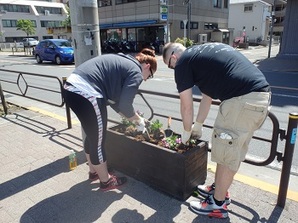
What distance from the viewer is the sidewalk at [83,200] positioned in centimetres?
256

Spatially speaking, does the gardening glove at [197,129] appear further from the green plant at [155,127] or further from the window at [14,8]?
the window at [14,8]

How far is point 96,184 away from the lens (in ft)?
10.3

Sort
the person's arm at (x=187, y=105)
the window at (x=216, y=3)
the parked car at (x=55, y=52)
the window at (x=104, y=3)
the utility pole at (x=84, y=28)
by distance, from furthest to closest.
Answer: the window at (x=216, y=3) < the window at (x=104, y=3) < the parked car at (x=55, y=52) < the utility pole at (x=84, y=28) < the person's arm at (x=187, y=105)

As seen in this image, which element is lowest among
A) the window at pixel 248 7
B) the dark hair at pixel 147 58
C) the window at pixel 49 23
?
the dark hair at pixel 147 58

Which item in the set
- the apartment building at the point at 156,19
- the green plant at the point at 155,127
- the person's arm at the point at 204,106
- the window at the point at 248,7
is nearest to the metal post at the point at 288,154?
the person's arm at the point at 204,106

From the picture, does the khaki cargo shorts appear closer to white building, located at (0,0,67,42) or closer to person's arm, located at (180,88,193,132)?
person's arm, located at (180,88,193,132)

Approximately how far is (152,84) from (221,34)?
26.1 metres

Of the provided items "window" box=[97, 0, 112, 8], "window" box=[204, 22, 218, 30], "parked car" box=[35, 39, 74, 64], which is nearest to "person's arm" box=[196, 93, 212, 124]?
"parked car" box=[35, 39, 74, 64]

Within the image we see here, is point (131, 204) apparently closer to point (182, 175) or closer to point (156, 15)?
point (182, 175)

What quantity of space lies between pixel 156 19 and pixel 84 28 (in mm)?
24343

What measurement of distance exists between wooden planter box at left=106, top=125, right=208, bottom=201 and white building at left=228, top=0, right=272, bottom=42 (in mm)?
45058

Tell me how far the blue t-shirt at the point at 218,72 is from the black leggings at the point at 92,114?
2.73ft

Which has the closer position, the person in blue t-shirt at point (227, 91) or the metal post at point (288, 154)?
the person in blue t-shirt at point (227, 91)

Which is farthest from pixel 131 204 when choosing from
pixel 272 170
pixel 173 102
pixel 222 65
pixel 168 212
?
pixel 173 102
